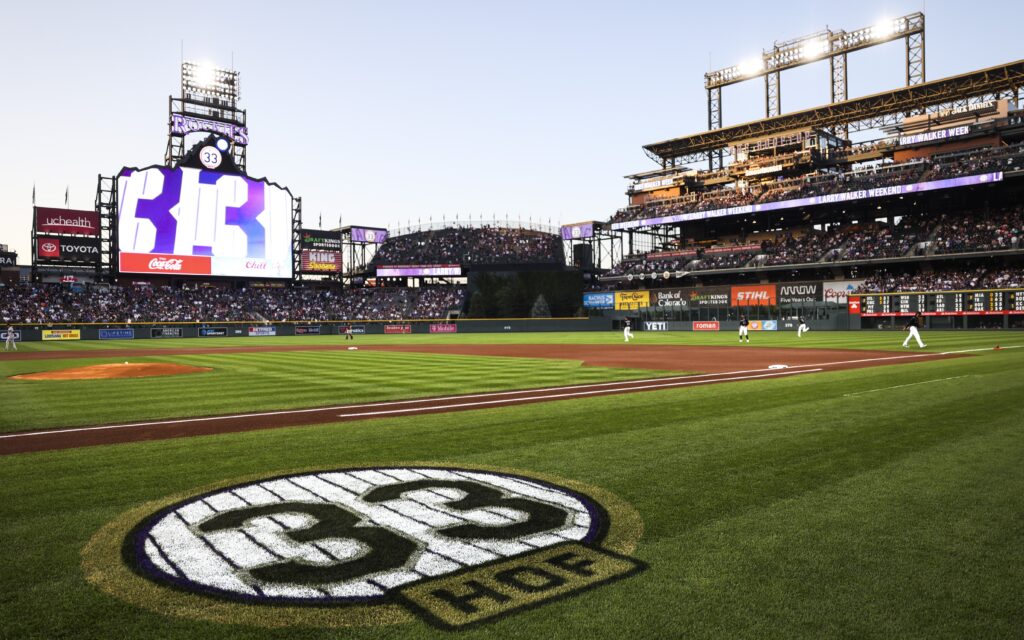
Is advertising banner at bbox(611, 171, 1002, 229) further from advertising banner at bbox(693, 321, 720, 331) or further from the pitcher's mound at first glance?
the pitcher's mound

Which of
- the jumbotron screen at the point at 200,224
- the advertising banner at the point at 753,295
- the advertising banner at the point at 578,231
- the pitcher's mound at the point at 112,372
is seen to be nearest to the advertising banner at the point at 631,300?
the advertising banner at the point at 753,295

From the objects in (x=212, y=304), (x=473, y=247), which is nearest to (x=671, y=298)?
(x=473, y=247)

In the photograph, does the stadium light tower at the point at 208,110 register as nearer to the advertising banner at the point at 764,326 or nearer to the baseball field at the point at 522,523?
the advertising banner at the point at 764,326

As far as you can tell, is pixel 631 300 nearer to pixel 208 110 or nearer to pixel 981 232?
pixel 981 232

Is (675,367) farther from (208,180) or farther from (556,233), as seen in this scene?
(556,233)

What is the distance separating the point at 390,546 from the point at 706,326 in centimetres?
5598

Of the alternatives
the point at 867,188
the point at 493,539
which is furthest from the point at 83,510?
the point at 867,188

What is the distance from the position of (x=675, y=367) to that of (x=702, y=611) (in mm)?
15056

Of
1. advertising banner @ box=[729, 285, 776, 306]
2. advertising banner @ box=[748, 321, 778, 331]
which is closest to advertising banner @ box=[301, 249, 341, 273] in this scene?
advertising banner @ box=[729, 285, 776, 306]

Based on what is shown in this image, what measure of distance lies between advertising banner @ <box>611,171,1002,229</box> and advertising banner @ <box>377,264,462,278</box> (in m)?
24.8

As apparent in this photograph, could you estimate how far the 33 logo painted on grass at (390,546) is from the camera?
3.05m

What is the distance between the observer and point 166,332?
165 ft

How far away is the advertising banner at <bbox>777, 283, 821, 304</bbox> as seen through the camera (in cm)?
5281

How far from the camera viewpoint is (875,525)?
13.1 feet
